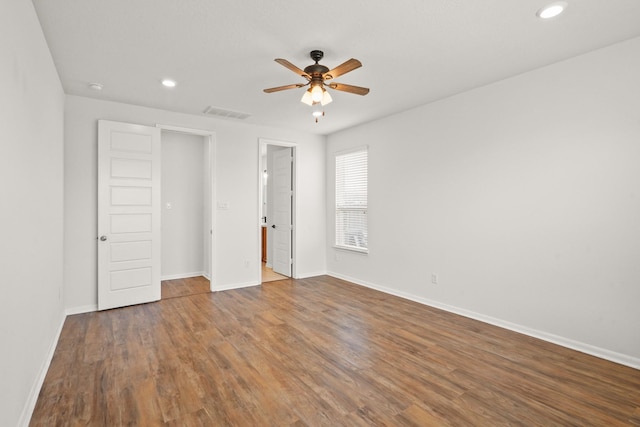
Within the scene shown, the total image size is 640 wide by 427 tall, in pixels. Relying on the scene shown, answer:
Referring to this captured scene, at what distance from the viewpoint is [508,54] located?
116 inches

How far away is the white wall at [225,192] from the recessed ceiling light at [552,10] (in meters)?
4.10

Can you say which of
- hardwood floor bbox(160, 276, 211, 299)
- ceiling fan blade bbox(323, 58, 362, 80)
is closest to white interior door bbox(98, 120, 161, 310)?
hardwood floor bbox(160, 276, 211, 299)

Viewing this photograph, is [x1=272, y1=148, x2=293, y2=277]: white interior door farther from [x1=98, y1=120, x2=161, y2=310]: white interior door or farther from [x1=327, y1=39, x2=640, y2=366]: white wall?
[x1=98, y1=120, x2=161, y2=310]: white interior door

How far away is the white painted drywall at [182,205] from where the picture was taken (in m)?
6.00

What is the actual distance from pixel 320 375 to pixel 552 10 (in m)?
3.26

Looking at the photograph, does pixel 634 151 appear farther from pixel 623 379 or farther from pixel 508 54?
pixel 623 379

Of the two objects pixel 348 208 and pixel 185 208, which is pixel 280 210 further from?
pixel 185 208

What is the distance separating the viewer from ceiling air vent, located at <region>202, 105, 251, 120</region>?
458 cm

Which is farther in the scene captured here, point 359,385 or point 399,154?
point 399,154

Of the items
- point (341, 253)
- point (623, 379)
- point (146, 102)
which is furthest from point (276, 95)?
point (623, 379)

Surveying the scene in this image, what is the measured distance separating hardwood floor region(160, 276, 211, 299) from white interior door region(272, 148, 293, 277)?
4.69 feet

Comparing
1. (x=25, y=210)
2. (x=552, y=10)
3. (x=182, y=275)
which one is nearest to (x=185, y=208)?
(x=182, y=275)

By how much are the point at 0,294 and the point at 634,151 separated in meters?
4.50

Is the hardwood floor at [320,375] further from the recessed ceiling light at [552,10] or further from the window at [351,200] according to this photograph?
the recessed ceiling light at [552,10]
